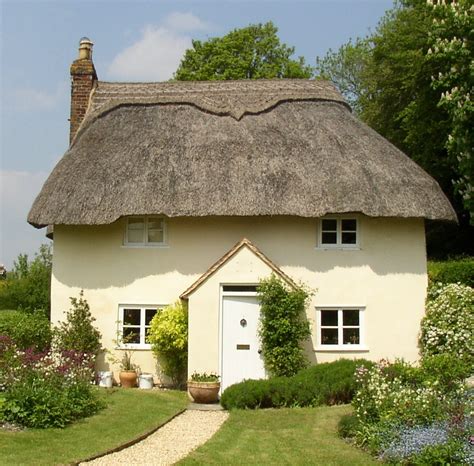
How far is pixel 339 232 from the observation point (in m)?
19.0

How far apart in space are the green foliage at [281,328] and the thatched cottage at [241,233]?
0.44 m

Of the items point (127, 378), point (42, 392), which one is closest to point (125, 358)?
point (127, 378)

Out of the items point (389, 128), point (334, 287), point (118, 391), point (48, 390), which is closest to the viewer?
point (48, 390)

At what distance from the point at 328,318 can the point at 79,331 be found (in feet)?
23.1

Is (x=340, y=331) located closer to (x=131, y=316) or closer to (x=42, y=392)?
(x=131, y=316)

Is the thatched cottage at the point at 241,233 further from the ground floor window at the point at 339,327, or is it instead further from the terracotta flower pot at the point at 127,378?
the terracotta flower pot at the point at 127,378

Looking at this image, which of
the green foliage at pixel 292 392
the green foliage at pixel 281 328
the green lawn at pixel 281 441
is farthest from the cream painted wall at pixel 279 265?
the green lawn at pixel 281 441

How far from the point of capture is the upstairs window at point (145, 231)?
62.8 ft

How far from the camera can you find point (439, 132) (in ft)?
88.3

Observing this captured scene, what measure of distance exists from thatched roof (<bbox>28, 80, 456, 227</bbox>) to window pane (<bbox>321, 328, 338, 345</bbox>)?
134 inches

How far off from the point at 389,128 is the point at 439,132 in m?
5.38

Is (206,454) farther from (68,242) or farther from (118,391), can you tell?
(68,242)

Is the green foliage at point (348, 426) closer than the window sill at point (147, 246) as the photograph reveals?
Yes

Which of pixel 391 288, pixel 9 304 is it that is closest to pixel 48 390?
pixel 391 288
